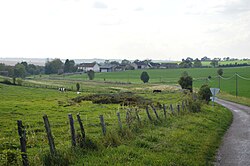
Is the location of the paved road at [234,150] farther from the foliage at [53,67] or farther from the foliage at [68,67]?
the foliage at [68,67]

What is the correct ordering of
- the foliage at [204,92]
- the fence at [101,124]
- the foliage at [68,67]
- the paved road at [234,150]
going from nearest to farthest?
1. the fence at [101,124]
2. the paved road at [234,150]
3. the foliage at [204,92]
4. the foliage at [68,67]

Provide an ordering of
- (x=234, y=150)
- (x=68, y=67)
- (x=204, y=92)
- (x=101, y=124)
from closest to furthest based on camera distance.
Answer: (x=101, y=124) < (x=234, y=150) < (x=204, y=92) < (x=68, y=67)

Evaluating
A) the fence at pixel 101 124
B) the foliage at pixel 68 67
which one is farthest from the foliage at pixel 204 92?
the foliage at pixel 68 67

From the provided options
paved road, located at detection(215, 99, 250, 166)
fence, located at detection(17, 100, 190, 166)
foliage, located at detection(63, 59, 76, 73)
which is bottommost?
paved road, located at detection(215, 99, 250, 166)

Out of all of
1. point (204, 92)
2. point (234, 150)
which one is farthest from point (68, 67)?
point (234, 150)

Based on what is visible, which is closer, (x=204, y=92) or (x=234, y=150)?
(x=234, y=150)

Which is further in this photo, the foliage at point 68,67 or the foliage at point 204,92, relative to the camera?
the foliage at point 68,67

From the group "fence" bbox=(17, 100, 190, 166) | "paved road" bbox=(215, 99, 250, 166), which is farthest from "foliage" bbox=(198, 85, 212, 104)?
"paved road" bbox=(215, 99, 250, 166)

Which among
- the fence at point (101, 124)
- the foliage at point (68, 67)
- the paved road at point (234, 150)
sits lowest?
the paved road at point (234, 150)

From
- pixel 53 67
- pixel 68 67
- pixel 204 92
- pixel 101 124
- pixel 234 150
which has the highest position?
pixel 53 67

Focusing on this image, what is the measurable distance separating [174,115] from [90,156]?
14644mm

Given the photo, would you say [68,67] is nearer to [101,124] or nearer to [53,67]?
[53,67]

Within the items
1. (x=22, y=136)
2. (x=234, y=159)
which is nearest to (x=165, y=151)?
(x=234, y=159)

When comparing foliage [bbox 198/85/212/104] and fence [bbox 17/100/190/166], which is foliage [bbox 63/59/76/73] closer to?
foliage [bbox 198/85/212/104]
